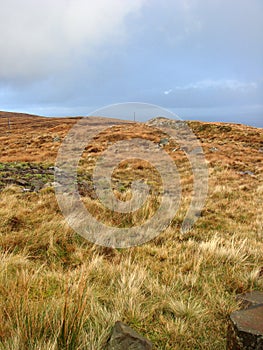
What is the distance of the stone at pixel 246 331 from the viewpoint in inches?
78.2

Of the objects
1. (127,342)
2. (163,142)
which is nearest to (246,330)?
(127,342)

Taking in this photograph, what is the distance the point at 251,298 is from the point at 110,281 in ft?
5.44

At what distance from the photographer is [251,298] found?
3.04 m

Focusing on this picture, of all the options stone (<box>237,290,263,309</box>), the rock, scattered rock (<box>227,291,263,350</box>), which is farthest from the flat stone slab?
the rock

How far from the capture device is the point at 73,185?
8609 mm

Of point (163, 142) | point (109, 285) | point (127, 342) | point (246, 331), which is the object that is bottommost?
point (109, 285)

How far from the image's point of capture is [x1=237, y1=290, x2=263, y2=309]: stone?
2.92 m

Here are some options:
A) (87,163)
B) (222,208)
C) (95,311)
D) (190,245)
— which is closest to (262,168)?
(222,208)

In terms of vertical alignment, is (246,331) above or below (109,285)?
above

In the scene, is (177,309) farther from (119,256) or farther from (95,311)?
(119,256)

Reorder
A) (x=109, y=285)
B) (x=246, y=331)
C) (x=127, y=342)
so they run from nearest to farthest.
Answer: (x=246, y=331) < (x=127, y=342) < (x=109, y=285)

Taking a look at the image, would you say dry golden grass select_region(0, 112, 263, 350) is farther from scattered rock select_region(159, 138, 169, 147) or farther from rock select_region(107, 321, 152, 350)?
scattered rock select_region(159, 138, 169, 147)

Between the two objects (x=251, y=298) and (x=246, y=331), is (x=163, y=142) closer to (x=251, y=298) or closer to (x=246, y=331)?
(x=251, y=298)

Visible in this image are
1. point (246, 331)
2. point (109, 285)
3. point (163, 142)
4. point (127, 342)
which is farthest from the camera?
point (163, 142)
